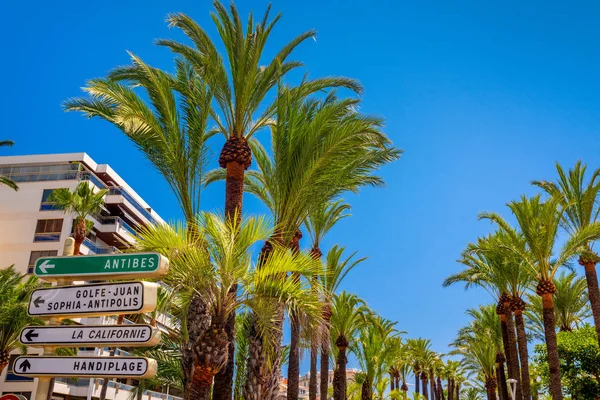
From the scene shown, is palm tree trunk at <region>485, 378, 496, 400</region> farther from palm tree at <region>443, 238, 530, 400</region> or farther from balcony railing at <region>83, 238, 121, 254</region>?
balcony railing at <region>83, 238, 121, 254</region>

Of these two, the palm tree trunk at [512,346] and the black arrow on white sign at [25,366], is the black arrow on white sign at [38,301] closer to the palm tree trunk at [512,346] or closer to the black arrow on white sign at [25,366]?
the black arrow on white sign at [25,366]

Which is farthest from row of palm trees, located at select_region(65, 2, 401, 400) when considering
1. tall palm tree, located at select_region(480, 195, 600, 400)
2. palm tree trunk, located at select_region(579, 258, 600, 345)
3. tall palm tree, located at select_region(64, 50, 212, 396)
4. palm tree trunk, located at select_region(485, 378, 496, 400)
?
palm tree trunk, located at select_region(485, 378, 496, 400)

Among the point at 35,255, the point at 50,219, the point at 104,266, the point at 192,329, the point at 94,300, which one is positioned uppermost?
the point at 50,219

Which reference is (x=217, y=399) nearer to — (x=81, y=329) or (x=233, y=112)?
(x=81, y=329)

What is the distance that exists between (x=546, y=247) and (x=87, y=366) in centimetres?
2413

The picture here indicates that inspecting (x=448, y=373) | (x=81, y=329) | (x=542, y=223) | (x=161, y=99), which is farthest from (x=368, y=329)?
(x=448, y=373)

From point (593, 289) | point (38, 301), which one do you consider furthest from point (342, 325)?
point (38, 301)

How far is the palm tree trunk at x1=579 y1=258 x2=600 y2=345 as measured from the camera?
27062mm

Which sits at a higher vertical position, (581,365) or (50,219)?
(50,219)

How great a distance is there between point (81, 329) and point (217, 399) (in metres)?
6.60

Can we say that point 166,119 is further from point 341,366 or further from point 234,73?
point 341,366

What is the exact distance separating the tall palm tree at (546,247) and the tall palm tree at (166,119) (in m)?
17.8

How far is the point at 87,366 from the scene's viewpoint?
681 cm

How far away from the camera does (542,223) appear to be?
85.4ft
